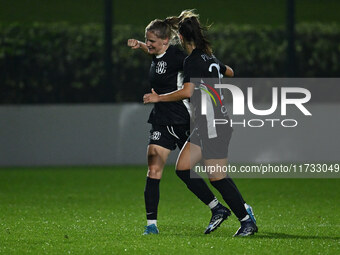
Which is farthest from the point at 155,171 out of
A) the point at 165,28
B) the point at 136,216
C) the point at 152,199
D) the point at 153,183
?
the point at 136,216

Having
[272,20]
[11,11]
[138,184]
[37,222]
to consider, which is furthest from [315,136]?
[37,222]

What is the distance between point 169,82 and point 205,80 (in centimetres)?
54

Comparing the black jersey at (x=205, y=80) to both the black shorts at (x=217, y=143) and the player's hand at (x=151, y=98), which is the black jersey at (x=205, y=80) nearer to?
the black shorts at (x=217, y=143)

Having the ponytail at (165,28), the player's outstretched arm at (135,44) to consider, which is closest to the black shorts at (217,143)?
the ponytail at (165,28)

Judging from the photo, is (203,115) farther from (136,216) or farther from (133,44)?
(136,216)

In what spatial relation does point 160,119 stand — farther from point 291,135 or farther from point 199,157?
point 291,135

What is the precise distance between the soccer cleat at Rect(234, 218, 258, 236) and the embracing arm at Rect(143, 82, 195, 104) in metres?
1.30

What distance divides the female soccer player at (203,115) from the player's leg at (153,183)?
224mm

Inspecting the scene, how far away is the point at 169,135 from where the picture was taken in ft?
27.3

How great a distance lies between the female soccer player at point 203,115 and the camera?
7762 mm

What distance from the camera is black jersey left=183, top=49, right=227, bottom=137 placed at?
25.4 ft

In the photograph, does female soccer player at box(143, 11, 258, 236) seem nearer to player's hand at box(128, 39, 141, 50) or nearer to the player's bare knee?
the player's bare knee

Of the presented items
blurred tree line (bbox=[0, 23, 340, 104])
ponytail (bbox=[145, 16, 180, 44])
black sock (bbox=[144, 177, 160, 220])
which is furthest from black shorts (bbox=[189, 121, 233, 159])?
blurred tree line (bbox=[0, 23, 340, 104])

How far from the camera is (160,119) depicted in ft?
27.3
